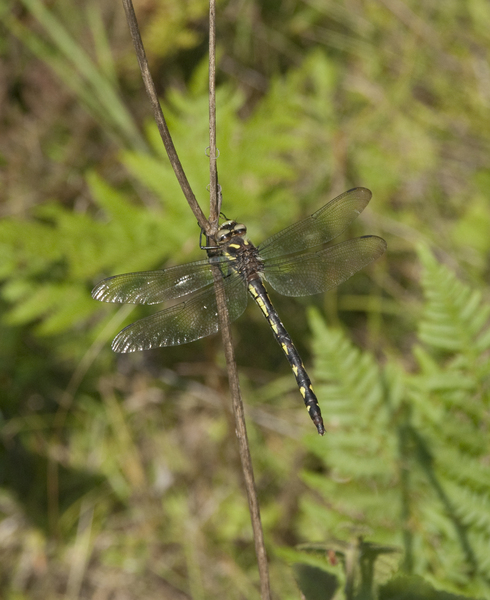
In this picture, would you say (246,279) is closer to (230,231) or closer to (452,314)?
(230,231)

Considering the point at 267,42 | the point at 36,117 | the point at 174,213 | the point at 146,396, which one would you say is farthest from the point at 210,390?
the point at 267,42

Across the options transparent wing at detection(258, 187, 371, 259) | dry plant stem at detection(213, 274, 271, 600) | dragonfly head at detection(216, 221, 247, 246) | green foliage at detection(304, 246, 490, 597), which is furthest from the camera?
transparent wing at detection(258, 187, 371, 259)

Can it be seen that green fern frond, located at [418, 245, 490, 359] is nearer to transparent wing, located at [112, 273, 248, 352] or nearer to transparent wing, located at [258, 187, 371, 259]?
transparent wing, located at [258, 187, 371, 259]

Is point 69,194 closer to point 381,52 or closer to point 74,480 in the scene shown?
point 74,480

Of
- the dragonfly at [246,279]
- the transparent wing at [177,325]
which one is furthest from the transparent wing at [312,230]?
the transparent wing at [177,325]

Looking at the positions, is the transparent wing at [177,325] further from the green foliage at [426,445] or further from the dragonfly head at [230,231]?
the green foliage at [426,445]

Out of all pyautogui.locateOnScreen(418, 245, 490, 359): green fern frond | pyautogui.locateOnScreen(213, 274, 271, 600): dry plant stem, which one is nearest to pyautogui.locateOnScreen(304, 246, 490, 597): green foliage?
pyautogui.locateOnScreen(418, 245, 490, 359): green fern frond

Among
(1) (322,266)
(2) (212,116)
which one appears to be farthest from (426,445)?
(2) (212,116)
